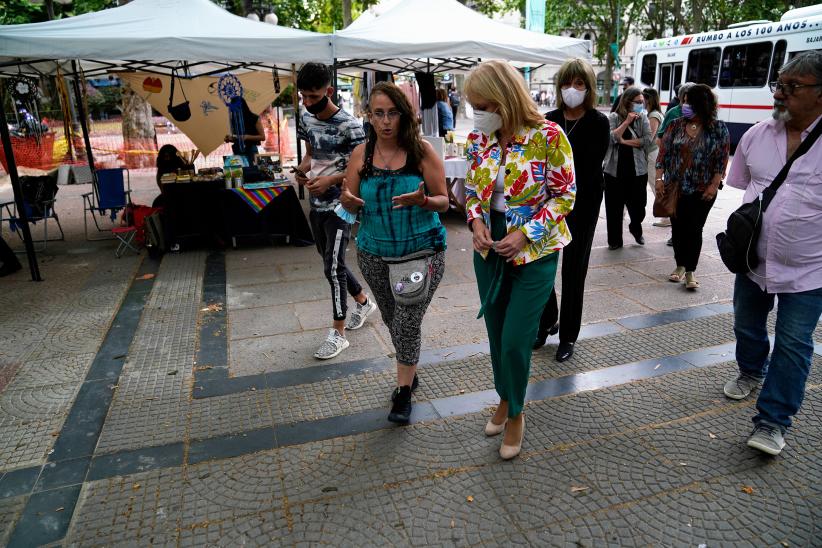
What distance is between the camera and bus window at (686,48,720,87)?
15906 mm

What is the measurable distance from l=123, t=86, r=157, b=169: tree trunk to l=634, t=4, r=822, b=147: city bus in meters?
15.0

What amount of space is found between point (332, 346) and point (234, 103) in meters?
6.41

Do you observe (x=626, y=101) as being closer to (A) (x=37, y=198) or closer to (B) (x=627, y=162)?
(B) (x=627, y=162)

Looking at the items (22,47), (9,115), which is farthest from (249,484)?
(9,115)

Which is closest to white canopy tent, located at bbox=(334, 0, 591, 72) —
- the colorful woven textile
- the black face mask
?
the colorful woven textile

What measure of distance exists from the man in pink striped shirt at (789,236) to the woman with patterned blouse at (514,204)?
102 cm

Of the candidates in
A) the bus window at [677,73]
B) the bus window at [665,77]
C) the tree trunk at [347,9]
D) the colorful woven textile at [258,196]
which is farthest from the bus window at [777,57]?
the colorful woven textile at [258,196]

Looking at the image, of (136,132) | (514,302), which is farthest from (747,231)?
(136,132)

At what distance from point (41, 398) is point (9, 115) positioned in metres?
15.5

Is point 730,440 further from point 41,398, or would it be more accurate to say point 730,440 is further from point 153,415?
point 41,398

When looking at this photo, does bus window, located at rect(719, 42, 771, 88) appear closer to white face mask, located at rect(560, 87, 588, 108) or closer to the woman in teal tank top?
white face mask, located at rect(560, 87, 588, 108)

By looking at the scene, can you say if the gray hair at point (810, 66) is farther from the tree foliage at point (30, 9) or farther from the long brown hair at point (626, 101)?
the tree foliage at point (30, 9)

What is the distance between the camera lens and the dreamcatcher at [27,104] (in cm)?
938

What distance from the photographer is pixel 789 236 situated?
108 inches
